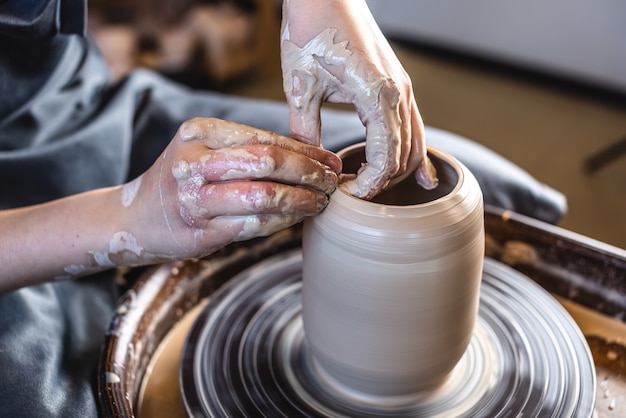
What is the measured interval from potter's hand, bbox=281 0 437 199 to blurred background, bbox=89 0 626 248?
5.84 ft

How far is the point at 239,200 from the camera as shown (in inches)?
30.2

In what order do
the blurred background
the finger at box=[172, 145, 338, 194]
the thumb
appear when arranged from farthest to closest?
1. the blurred background
2. the thumb
3. the finger at box=[172, 145, 338, 194]

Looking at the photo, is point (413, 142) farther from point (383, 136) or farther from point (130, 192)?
point (130, 192)

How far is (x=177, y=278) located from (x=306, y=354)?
0.90 ft

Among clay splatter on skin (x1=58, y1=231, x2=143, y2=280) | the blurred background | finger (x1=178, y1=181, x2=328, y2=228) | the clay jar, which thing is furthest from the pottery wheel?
the blurred background

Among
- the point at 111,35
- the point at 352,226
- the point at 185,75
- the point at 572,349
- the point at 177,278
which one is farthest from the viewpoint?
the point at 185,75

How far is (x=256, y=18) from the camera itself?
3084mm

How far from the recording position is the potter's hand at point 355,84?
2.72ft

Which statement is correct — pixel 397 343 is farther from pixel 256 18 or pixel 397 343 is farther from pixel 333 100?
pixel 256 18

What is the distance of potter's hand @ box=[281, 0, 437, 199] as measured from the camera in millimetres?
830

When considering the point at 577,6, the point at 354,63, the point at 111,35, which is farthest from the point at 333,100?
the point at 577,6

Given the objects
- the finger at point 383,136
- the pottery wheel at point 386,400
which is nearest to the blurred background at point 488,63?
the pottery wheel at point 386,400

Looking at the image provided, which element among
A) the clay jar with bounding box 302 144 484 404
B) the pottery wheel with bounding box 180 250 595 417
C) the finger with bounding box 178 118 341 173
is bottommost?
the pottery wheel with bounding box 180 250 595 417

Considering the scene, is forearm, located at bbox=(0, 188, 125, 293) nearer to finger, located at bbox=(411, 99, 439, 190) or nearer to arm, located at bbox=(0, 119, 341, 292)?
arm, located at bbox=(0, 119, 341, 292)
